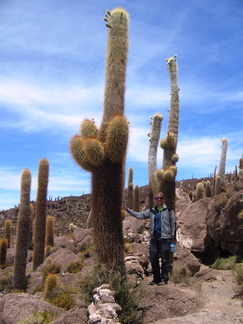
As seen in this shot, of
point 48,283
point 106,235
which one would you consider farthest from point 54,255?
point 106,235

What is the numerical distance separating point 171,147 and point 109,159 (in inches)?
277

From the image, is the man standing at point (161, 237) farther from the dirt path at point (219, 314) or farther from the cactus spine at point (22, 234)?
the cactus spine at point (22, 234)

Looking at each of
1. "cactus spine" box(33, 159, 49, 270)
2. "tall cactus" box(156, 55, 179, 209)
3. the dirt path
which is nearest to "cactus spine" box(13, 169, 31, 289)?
"cactus spine" box(33, 159, 49, 270)

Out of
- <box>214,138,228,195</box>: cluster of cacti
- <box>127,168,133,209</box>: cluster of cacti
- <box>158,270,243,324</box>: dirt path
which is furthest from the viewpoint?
<box>127,168,133,209</box>: cluster of cacti

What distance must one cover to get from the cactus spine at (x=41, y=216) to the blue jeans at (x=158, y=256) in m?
11.0

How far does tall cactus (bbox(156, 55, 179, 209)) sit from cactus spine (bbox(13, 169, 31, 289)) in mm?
6726

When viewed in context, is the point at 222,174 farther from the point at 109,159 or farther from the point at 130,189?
the point at 109,159

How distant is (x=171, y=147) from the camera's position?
596 inches

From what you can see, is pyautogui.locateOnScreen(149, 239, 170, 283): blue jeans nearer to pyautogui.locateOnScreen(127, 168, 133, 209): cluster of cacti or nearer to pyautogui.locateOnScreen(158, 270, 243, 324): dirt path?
pyautogui.locateOnScreen(158, 270, 243, 324): dirt path

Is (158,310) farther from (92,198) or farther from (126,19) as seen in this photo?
(126,19)

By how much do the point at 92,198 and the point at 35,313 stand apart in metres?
2.77

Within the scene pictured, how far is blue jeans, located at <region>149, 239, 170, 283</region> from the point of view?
8383 millimetres

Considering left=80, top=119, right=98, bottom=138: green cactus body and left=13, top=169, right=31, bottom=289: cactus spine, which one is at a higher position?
left=80, top=119, right=98, bottom=138: green cactus body

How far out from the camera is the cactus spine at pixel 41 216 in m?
18.4
